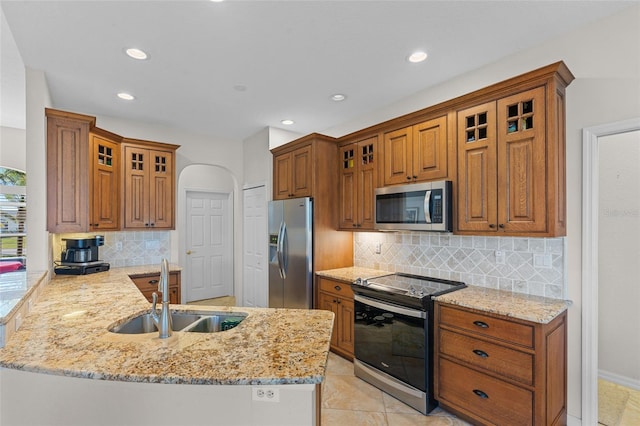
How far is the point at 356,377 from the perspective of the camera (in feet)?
10.1

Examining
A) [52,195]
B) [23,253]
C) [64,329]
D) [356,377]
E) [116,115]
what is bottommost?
[356,377]

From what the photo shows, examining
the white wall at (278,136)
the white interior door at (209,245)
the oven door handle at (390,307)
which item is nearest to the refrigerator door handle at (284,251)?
the oven door handle at (390,307)

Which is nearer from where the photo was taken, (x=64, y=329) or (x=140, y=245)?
(x=64, y=329)

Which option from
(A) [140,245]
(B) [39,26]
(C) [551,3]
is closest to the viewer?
(C) [551,3]

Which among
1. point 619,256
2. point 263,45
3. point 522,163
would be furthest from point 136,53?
point 619,256

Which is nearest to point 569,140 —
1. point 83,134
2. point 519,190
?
point 519,190

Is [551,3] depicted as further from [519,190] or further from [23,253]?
[23,253]

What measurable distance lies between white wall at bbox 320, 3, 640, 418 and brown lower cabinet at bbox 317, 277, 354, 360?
5.96ft

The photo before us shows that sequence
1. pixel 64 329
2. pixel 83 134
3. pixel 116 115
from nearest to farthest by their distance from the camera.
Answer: pixel 64 329 < pixel 83 134 < pixel 116 115

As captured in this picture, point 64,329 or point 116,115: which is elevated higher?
point 116,115

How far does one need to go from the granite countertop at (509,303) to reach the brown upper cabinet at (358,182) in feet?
3.92

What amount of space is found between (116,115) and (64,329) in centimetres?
311

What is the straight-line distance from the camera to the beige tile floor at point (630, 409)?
2322mm

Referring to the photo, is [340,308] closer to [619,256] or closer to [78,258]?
[619,256]
